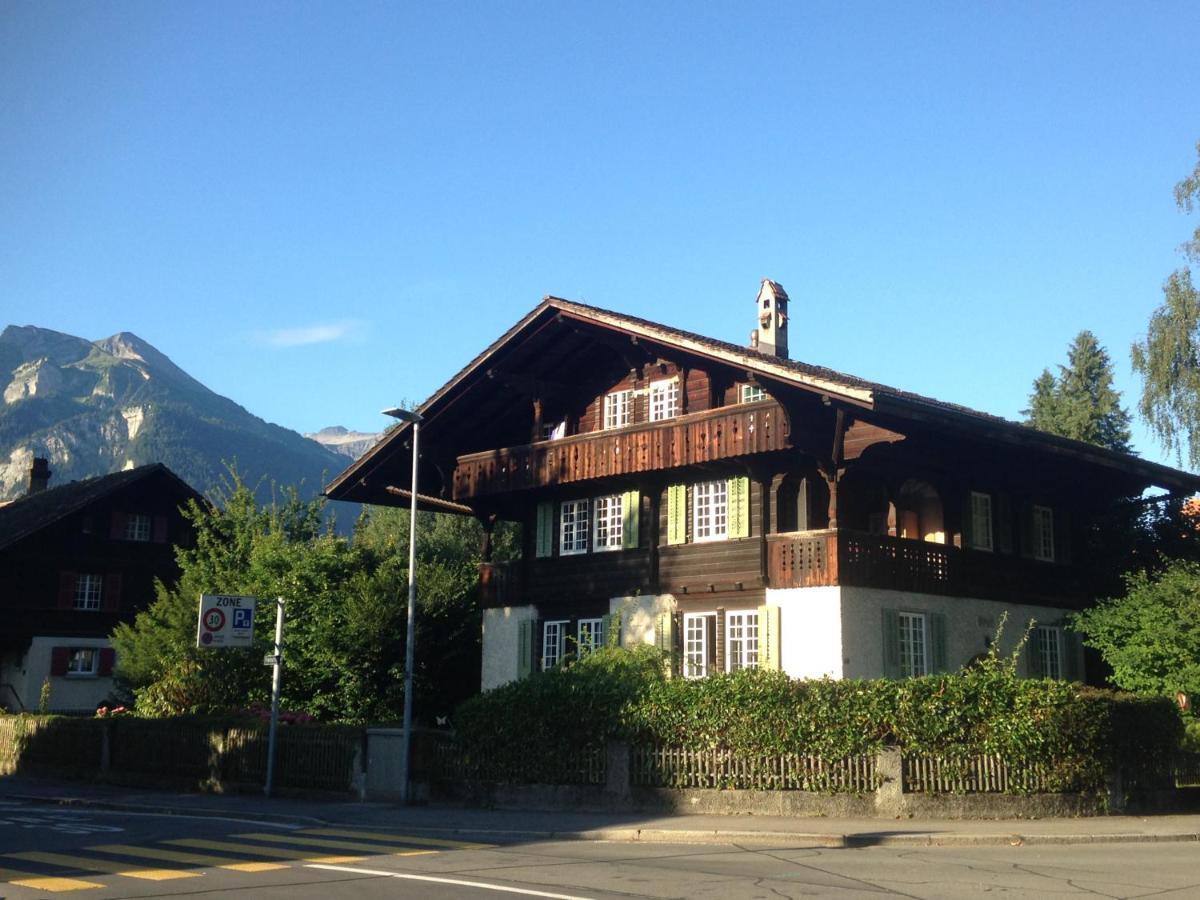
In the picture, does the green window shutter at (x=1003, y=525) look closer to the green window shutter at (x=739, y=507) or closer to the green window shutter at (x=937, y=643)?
the green window shutter at (x=937, y=643)

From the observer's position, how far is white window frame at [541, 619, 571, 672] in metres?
34.7

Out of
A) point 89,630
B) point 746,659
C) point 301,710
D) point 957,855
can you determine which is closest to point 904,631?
point 746,659

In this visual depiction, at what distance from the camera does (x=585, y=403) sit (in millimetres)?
35844

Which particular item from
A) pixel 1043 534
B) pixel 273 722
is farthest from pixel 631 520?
pixel 1043 534

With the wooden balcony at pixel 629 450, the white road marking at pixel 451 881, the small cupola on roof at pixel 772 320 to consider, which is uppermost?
the small cupola on roof at pixel 772 320

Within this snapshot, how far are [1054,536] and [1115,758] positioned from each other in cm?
1333

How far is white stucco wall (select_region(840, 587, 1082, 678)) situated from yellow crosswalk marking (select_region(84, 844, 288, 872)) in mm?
15026

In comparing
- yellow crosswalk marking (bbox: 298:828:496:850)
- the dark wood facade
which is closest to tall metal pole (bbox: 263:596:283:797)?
yellow crosswalk marking (bbox: 298:828:496:850)

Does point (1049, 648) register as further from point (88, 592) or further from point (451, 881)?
point (88, 592)

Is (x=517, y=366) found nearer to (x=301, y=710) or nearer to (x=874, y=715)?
(x=301, y=710)

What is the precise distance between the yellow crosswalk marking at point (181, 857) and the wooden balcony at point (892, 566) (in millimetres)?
15267

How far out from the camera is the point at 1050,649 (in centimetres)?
3319

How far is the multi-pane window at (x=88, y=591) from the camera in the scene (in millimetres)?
56906

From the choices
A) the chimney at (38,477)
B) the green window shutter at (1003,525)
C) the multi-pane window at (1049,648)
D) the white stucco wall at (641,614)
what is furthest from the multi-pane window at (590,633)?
the chimney at (38,477)
